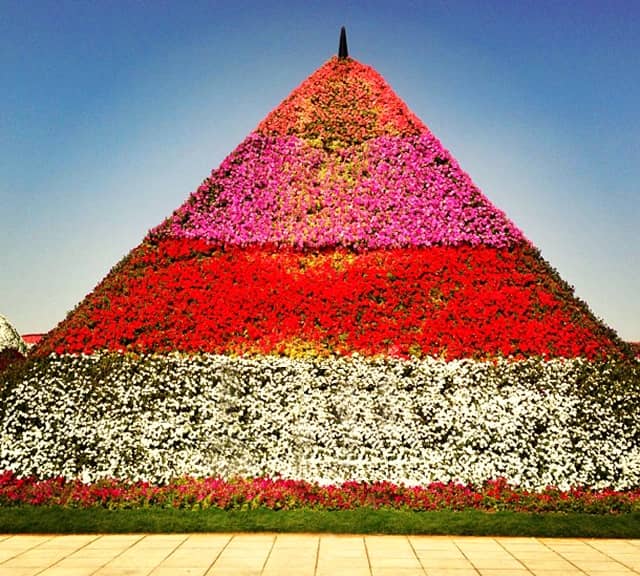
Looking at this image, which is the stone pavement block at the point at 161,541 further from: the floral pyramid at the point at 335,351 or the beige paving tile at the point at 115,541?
the floral pyramid at the point at 335,351

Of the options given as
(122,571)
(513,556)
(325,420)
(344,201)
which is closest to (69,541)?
(122,571)

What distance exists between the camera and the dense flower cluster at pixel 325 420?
29.5 ft

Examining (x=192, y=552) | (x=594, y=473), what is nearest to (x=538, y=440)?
(x=594, y=473)

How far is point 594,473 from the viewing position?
8992 millimetres

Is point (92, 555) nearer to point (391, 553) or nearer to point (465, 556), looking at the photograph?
point (391, 553)

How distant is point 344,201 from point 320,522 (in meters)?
7.10

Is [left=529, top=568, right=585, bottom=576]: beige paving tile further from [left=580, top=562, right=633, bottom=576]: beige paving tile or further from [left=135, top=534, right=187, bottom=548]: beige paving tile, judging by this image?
[left=135, top=534, right=187, bottom=548]: beige paving tile

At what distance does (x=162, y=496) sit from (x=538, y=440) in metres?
5.77

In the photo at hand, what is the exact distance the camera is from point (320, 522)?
766 centimetres

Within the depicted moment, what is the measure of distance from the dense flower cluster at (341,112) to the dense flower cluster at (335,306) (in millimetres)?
3480

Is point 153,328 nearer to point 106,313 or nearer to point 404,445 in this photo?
point 106,313

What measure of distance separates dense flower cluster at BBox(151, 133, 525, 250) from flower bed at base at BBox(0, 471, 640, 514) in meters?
5.13

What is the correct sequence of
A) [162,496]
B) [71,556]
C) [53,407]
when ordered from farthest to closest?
[53,407]
[162,496]
[71,556]

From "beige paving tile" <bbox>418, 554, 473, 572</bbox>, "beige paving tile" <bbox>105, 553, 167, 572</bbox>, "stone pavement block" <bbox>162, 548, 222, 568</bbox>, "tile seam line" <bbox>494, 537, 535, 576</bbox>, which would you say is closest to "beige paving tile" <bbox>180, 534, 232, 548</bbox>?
"stone pavement block" <bbox>162, 548, 222, 568</bbox>
